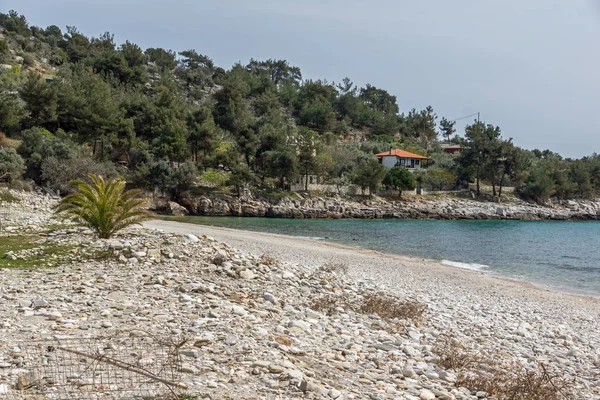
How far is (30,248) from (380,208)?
55.7 m

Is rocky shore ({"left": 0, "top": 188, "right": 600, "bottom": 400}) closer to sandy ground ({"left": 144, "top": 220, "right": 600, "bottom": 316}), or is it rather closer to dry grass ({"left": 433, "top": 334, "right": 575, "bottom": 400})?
dry grass ({"left": 433, "top": 334, "right": 575, "bottom": 400})

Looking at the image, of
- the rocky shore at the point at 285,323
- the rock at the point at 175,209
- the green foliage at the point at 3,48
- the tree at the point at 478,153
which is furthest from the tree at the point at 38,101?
the tree at the point at 478,153

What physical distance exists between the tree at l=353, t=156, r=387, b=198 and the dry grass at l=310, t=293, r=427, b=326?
2198 inches

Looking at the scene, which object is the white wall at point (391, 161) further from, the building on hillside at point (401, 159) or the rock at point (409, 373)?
the rock at point (409, 373)

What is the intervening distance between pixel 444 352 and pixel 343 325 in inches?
76.3

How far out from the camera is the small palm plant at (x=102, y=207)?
48.5 feet

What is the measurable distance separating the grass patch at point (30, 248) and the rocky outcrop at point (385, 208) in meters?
40.1

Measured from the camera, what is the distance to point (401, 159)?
Result: 87.3 metres

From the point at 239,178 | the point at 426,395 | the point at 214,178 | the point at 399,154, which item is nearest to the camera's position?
the point at 426,395

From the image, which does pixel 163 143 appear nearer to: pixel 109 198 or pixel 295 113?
pixel 109 198

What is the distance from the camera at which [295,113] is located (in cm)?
11431

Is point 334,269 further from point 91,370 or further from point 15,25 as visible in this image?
point 15,25

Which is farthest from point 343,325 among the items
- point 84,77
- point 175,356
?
point 84,77

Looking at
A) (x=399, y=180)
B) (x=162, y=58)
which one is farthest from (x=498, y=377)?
(x=162, y=58)
